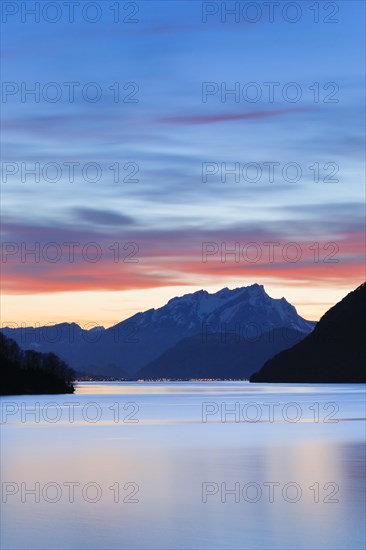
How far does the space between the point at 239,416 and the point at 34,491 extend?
96052 mm

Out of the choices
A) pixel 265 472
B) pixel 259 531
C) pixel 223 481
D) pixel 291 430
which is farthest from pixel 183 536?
pixel 291 430

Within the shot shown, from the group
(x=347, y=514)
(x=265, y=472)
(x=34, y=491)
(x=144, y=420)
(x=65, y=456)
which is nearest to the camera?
Result: (x=347, y=514)

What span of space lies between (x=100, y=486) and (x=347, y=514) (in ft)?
49.9

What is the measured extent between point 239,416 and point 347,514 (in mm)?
103034

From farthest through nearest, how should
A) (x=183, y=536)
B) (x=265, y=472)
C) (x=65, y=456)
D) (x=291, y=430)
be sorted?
(x=291, y=430) < (x=65, y=456) < (x=265, y=472) < (x=183, y=536)

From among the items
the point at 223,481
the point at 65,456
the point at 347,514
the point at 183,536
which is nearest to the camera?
the point at 183,536

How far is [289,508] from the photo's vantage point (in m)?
43.2

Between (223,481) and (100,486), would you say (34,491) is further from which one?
(223,481)

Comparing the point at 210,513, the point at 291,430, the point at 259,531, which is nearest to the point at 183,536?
the point at 259,531

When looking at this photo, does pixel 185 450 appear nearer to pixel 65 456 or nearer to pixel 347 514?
pixel 65 456

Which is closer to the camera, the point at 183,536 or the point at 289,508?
the point at 183,536

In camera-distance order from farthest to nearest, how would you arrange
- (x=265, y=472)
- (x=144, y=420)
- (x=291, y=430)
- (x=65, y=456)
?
(x=144, y=420) → (x=291, y=430) → (x=65, y=456) → (x=265, y=472)

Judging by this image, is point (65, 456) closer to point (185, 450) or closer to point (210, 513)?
point (185, 450)

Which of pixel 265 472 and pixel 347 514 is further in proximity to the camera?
pixel 265 472
